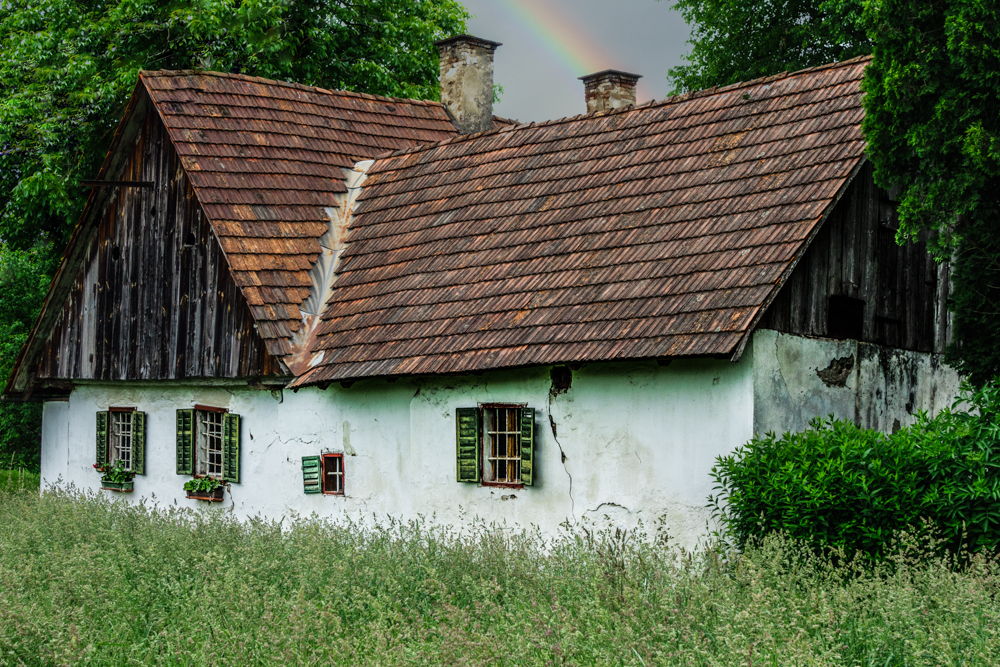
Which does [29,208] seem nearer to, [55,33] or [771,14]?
[55,33]

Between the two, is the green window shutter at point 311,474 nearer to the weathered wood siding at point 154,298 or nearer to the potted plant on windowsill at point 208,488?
the weathered wood siding at point 154,298

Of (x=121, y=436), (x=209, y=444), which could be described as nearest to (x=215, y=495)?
(x=209, y=444)

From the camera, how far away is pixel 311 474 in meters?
14.9

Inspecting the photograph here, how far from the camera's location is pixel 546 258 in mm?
13945

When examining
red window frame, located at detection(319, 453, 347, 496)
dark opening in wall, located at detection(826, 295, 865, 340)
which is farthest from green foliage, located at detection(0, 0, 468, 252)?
dark opening in wall, located at detection(826, 295, 865, 340)

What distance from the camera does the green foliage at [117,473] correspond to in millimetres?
17469

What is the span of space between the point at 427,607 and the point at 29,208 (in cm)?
1618

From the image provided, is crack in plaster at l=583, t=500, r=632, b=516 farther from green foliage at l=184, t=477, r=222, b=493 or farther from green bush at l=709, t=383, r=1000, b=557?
green foliage at l=184, t=477, r=222, b=493

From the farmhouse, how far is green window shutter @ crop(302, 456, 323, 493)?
0.04 m

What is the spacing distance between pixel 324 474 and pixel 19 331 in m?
18.2

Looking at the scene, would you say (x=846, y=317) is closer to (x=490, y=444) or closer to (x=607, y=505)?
(x=607, y=505)

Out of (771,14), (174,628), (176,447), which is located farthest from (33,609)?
(771,14)

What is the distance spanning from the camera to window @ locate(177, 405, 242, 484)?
16.4 m

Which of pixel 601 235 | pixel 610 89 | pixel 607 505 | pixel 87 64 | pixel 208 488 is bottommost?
pixel 208 488
